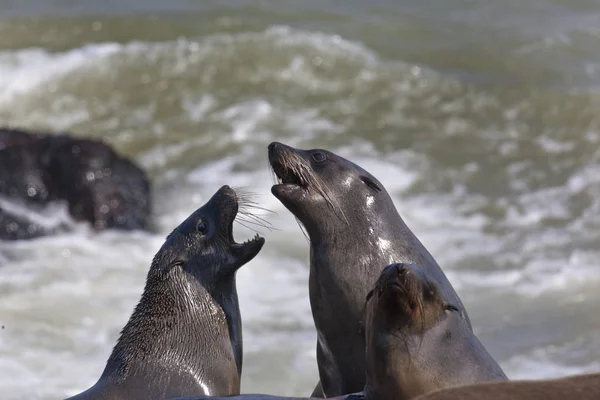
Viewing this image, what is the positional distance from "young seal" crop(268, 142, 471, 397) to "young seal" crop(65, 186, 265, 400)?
316 mm

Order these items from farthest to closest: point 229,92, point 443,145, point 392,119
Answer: point 229,92, point 392,119, point 443,145

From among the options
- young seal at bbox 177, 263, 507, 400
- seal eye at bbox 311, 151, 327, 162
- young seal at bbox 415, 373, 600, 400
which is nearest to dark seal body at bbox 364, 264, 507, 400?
young seal at bbox 177, 263, 507, 400

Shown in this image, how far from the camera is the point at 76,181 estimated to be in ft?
39.3

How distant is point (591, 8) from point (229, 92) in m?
6.52

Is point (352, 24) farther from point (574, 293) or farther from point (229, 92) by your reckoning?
point (574, 293)

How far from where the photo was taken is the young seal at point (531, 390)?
3.22 metres

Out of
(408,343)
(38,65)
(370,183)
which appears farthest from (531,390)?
(38,65)

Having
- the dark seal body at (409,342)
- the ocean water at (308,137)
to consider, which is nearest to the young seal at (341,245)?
the dark seal body at (409,342)

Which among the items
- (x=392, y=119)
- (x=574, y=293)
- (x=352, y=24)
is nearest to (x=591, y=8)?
(x=352, y=24)

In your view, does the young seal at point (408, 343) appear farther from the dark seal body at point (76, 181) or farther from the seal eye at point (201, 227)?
the dark seal body at point (76, 181)

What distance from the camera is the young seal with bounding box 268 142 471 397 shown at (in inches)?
217

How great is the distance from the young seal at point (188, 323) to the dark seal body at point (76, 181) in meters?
5.99

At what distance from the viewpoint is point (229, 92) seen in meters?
16.9

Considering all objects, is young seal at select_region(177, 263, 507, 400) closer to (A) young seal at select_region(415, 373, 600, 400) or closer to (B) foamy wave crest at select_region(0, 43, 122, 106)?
(A) young seal at select_region(415, 373, 600, 400)
